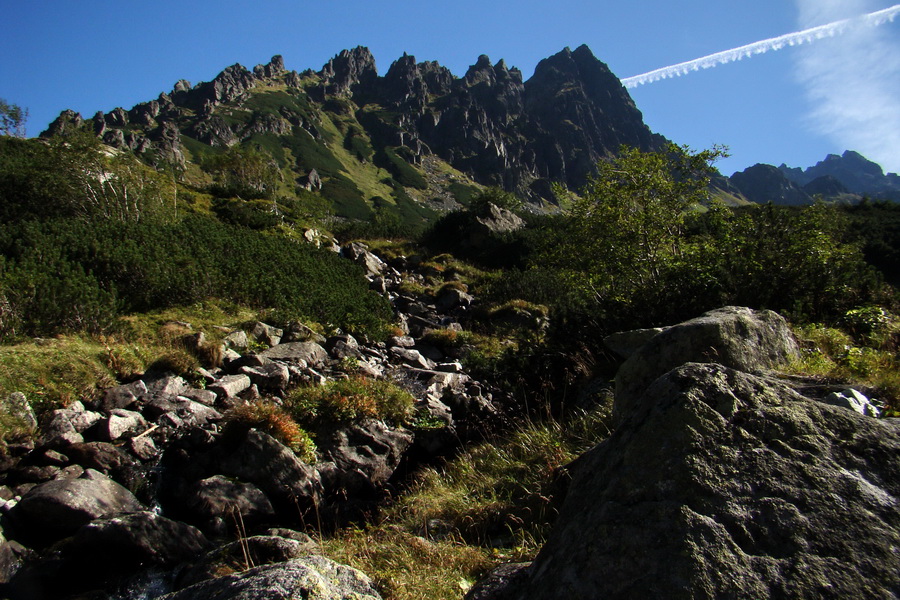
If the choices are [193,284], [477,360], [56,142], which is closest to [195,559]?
[477,360]

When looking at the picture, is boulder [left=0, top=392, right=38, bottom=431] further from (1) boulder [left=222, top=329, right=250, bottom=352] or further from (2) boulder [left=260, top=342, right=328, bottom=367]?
(2) boulder [left=260, top=342, right=328, bottom=367]

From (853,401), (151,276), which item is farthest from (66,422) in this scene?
(853,401)

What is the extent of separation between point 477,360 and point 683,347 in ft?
23.5

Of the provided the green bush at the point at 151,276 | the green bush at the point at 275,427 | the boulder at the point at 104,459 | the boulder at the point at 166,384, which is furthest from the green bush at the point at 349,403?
the green bush at the point at 151,276

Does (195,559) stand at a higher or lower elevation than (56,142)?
lower

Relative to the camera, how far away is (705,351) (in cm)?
412

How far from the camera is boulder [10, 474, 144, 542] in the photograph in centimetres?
465

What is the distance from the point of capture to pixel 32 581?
4152 mm

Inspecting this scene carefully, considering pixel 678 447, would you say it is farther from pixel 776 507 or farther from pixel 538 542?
pixel 538 542

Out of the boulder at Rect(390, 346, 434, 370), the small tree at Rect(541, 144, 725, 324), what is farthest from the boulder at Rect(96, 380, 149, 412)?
the small tree at Rect(541, 144, 725, 324)

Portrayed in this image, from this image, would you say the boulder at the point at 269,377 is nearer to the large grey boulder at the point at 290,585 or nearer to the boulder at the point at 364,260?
the large grey boulder at the point at 290,585

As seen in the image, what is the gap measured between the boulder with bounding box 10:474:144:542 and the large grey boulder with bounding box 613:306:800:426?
18.8ft

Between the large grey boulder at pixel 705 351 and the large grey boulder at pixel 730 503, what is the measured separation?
2.25m

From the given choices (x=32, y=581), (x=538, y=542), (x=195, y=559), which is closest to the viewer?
(x=538, y=542)
